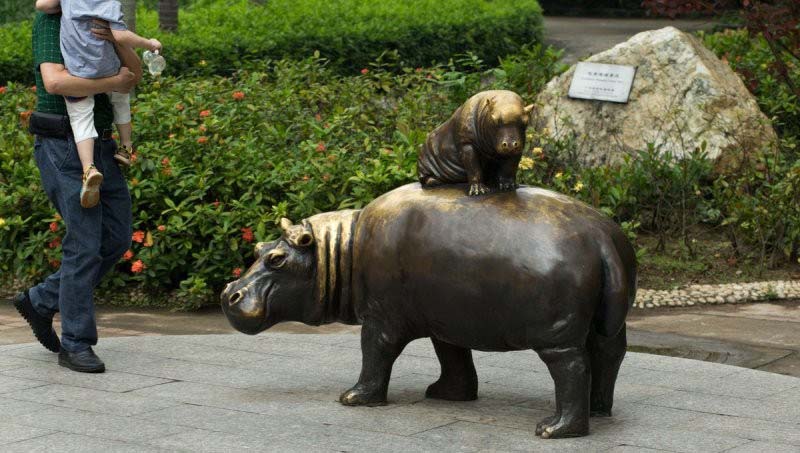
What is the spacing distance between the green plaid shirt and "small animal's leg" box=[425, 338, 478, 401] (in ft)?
6.77

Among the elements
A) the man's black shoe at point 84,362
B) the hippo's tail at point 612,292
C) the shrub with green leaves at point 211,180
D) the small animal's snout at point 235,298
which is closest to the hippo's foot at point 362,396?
the small animal's snout at point 235,298

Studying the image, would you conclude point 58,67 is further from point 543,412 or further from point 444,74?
point 444,74

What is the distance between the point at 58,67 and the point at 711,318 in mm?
4257

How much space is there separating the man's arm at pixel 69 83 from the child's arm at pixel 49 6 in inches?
11.3

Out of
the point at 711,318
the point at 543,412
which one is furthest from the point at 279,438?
the point at 711,318

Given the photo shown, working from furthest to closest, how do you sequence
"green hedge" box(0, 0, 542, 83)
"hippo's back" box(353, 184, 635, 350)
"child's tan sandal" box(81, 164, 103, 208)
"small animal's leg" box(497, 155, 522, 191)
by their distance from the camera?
"green hedge" box(0, 0, 542, 83), "child's tan sandal" box(81, 164, 103, 208), "small animal's leg" box(497, 155, 522, 191), "hippo's back" box(353, 184, 635, 350)

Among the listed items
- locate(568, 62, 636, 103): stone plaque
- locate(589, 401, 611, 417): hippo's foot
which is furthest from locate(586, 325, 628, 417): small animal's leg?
locate(568, 62, 636, 103): stone plaque

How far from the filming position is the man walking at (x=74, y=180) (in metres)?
6.29

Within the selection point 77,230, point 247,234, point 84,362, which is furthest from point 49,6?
point 247,234

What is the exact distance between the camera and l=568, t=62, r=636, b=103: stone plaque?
34.8 ft

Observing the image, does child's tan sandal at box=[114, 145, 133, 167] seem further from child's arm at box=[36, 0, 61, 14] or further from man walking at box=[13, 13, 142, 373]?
child's arm at box=[36, 0, 61, 14]

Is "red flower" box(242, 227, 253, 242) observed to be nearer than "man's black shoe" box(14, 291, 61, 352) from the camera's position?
No

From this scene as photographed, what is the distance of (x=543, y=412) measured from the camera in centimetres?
556

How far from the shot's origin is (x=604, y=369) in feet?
17.9
